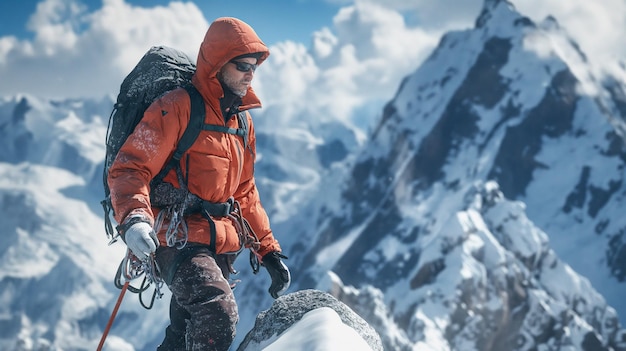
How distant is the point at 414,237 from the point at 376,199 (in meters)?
40.8

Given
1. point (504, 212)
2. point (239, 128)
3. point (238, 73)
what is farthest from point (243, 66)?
point (504, 212)

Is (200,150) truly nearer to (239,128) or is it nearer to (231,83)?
(239,128)

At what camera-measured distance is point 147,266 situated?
703cm

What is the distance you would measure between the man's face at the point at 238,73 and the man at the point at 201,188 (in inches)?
0.4

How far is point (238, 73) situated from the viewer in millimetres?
7297

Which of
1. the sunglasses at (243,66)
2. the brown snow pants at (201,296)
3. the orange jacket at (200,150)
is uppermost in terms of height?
the sunglasses at (243,66)

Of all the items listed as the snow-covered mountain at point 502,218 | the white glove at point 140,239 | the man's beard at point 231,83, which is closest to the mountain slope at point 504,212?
the snow-covered mountain at point 502,218

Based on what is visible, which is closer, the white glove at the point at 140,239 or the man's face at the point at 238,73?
the white glove at the point at 140,239

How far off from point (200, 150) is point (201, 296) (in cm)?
148

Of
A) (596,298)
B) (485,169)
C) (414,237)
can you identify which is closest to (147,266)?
(596,298)

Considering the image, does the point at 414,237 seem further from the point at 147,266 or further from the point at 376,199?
the point at 147,266

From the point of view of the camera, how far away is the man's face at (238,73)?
7.27 m

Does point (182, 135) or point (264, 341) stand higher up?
point (182, 135)

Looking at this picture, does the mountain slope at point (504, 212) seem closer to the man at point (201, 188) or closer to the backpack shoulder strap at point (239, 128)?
the backpack shoulder strap at point (239, 128)
